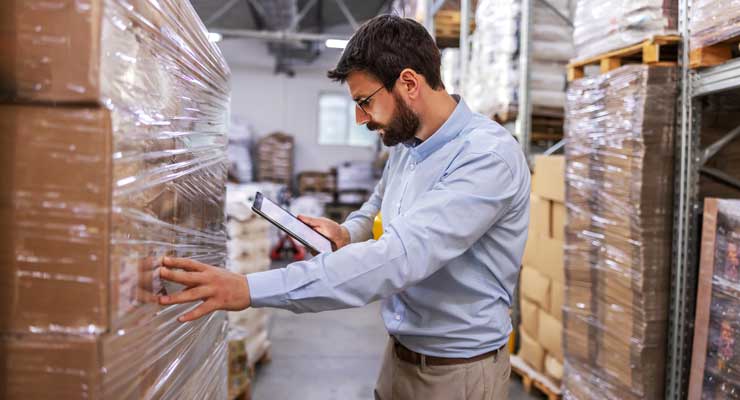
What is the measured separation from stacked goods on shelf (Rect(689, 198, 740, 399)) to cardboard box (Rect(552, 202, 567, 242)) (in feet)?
4.31

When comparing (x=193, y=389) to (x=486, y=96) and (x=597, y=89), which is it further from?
(x=486, y=96)

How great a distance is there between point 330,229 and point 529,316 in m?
2.67

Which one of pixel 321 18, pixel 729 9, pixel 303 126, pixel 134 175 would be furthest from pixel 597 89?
pixel 303 126

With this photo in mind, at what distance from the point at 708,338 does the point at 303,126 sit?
11.0 m

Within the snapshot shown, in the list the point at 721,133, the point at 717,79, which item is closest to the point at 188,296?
the point at 717,79

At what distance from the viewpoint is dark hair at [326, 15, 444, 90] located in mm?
1617

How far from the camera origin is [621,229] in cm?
288

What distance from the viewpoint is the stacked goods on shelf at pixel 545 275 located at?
3.82 metres

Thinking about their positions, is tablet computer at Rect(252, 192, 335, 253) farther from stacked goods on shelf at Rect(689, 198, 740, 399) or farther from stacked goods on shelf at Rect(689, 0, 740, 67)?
stacked goods on shelf at Rect(689, 0, 740, 67)

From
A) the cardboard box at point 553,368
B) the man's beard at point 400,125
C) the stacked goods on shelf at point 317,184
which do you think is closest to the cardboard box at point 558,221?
→ the cardboard box at point 553,368

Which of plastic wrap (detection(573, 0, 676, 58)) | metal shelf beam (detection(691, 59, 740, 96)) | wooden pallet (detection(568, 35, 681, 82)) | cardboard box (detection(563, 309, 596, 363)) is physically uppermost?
plastic wrap (detection(573, 0, 676, 58))

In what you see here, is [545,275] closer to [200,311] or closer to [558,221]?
[558,221]

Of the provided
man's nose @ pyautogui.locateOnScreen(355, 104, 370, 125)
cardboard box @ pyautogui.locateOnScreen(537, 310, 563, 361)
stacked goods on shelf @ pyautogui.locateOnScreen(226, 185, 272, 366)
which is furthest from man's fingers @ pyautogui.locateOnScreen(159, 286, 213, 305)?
stacked goods on shelf @ pyautogui.locateOnScreen(226, 185, 272, 366)

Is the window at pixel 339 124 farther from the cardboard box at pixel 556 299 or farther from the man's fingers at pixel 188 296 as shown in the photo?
the man's fingers at pixel 188 296
